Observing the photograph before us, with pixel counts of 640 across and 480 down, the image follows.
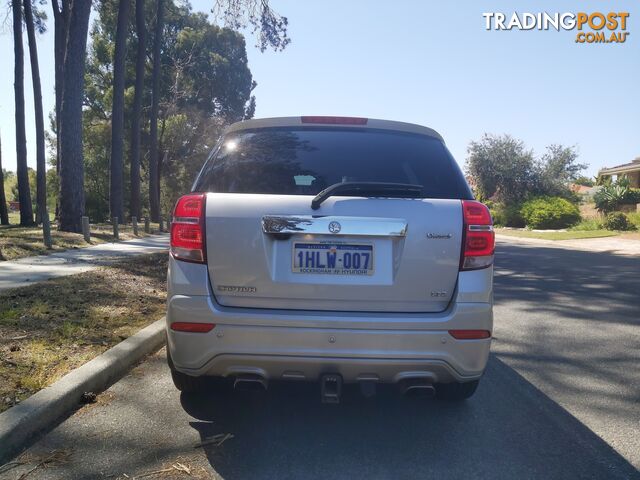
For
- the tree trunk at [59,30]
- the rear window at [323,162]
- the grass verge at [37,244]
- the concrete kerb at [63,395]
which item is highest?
the tree trunk at [59,30]

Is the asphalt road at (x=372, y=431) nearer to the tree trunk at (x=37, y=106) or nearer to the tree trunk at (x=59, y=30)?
the tree trunk at (x=37, y=106)

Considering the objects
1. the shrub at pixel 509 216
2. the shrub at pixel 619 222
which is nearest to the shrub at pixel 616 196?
the shrub at pixel 619 222

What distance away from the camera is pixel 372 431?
131 inches

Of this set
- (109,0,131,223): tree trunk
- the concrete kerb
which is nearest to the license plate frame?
the concrete kerb

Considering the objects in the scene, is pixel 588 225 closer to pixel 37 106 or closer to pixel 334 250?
pixel 37 106

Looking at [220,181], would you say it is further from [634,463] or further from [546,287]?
[546,287]

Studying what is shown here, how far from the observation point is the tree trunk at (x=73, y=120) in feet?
Result: 48.8

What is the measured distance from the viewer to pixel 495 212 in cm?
4109

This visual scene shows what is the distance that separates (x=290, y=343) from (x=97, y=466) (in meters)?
1.19

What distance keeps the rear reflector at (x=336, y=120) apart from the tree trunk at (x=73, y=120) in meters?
13.8

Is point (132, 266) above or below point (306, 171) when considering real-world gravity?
below

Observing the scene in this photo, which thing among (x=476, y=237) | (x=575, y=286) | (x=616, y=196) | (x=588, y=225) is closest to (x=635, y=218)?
(x=588, y=225)

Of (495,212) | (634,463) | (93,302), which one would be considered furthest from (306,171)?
(495,212)

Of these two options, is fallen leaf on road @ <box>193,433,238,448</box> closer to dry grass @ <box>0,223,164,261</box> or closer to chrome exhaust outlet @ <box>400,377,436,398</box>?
chrome exhaust outlet @ <box>400,377,436,398</box>
